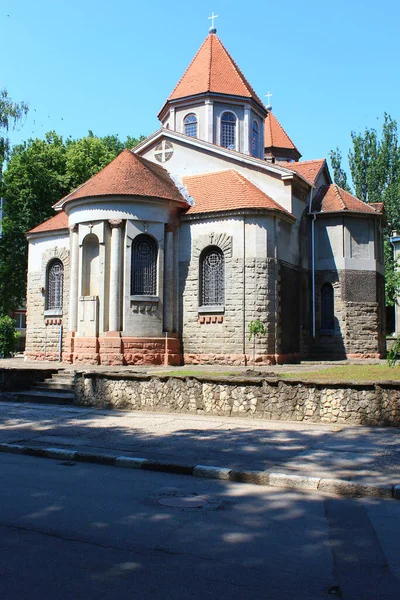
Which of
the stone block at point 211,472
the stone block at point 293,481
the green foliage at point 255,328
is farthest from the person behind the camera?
the green foliage at point 255,328

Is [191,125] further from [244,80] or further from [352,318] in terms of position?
[352,318]

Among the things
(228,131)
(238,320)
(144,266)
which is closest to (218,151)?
(228,131)

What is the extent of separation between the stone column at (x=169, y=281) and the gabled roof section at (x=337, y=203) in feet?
25.7

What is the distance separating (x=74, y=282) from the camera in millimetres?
25500

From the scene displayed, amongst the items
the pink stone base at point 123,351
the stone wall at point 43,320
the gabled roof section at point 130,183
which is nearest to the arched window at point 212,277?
the pink stone base at point 123,351

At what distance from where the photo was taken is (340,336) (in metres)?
27.7

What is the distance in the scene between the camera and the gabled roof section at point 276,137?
3934 centimetres

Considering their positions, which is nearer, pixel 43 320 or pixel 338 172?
pixel 43 320

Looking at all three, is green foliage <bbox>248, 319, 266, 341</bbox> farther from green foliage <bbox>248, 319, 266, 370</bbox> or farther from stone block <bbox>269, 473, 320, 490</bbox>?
Result: stone block <bbox>269, 473, 320, 490</bbox>

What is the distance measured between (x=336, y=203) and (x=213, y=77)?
961 cm

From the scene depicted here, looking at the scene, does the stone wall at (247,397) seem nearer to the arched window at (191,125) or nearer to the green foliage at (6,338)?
the arched window at (191,125)

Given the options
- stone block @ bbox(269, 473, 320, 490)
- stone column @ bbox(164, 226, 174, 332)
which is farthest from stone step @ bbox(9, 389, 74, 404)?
stone block @ bbox(269, 473, 320, 490)

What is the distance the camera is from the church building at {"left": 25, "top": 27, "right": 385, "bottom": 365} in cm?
2392

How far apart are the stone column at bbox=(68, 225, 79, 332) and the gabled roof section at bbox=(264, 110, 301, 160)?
18.2 m
